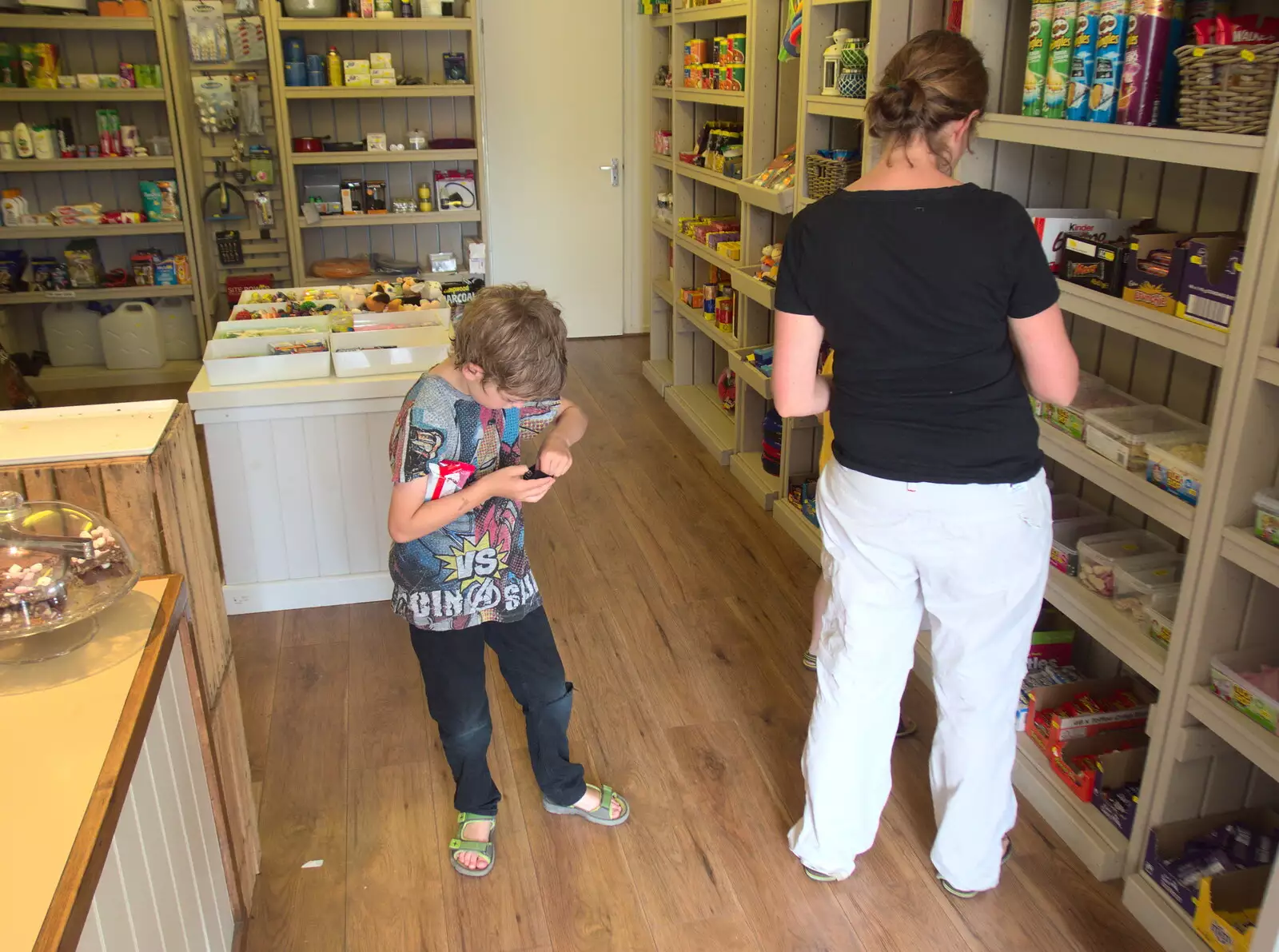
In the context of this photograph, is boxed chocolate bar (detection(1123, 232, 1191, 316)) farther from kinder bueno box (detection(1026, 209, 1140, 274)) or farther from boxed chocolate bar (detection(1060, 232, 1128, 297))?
kinder bueno box (detection(1026, 209, 1140, 274))

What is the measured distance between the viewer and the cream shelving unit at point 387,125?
5.17 meters

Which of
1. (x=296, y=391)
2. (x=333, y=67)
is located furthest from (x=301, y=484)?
(x=333, y=67)

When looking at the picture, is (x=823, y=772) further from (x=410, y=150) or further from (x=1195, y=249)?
(x=410, y=150)

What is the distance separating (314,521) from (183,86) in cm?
328

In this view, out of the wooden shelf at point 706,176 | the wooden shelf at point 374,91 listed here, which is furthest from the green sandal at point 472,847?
the wooden shelf at point 374,91

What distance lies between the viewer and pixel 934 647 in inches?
76.4

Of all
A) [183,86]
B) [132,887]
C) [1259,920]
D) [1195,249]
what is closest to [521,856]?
[132,887]

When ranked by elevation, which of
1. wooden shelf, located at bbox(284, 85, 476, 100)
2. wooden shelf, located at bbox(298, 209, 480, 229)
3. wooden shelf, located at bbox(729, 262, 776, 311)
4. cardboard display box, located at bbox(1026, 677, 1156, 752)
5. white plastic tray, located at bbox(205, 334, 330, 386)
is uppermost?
wooden shelf, located at bbox(284, 85, 476, 100)

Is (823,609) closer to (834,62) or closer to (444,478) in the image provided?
(444,478)

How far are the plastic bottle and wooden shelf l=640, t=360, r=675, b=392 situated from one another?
210cm

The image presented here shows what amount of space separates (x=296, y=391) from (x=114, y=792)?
1.99 meters

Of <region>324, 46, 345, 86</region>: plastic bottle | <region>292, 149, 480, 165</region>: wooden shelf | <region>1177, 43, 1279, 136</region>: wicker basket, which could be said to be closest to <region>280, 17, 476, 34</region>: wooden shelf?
<region>324, 46, 345, 86</region>: plastic bottle

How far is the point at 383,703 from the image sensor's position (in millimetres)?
2738

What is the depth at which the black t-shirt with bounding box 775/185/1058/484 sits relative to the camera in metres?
1.61
